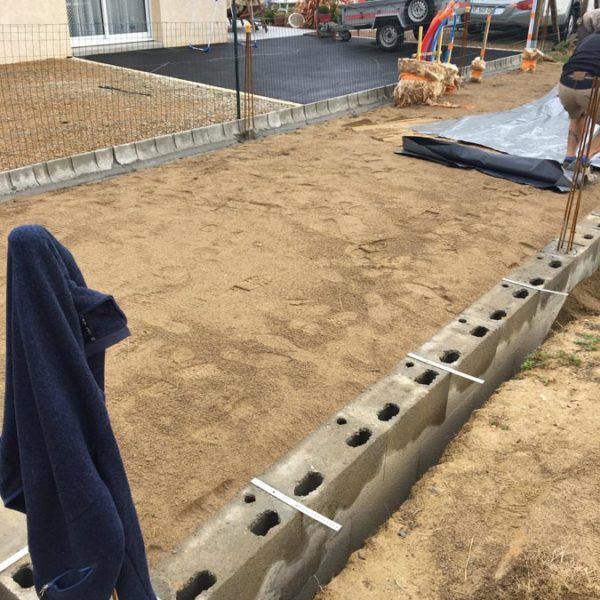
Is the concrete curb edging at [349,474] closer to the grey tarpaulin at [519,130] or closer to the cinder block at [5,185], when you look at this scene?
the grey tarpaulin at [519,130]

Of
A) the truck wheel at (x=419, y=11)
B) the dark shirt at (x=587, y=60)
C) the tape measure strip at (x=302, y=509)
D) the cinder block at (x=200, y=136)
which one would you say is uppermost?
the truck wheel at (x=419, y=11)

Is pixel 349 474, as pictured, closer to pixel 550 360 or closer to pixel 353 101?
pixel 550 360

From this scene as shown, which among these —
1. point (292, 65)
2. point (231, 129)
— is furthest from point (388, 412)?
point (292, 65)

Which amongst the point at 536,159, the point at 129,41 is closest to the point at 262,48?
the point at 129,41

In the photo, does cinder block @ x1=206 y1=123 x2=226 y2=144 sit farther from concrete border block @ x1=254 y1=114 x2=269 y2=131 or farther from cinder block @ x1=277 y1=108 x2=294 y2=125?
cinder block @ x1=277 y1=108 x2=294 y2=125

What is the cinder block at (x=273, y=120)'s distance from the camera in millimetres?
8328

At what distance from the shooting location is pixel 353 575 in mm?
2549

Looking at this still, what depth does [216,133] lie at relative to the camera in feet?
25.2

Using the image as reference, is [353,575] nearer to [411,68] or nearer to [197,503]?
[197,503]

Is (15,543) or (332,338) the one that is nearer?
(15,543)

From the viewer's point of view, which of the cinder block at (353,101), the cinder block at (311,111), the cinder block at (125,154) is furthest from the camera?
the cinder block at (353,101)

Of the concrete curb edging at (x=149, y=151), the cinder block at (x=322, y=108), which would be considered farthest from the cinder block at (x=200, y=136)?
the cinder block at (x=322, y=108)

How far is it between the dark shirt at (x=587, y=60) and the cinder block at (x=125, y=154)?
4644mm

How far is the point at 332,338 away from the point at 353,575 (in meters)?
1.52
